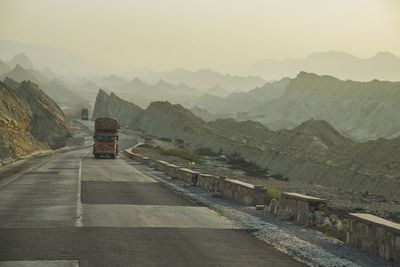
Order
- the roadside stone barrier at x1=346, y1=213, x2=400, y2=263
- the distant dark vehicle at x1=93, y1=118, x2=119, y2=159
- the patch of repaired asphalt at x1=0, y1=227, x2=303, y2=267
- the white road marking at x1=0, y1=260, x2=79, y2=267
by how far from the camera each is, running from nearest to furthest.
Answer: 1. the white road marking at x1=0, y1=260, x2=79, y2=267
2. the patch of repaired asphalt at x1=0, y1=227, x2=303, y2=267
3. the roadside stone barrier at x1=346, y1=213, x2=400, y2=263
4. the distant dark vehicle at x1=93, y1=118, x2=119, y2=159

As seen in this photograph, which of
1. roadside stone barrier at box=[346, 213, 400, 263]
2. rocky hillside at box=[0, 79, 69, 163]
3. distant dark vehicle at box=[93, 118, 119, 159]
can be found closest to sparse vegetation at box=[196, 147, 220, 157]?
rocky hillside at box=[0, 79, 69, 163]

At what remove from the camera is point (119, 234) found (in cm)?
1273

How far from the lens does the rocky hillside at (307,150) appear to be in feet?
243

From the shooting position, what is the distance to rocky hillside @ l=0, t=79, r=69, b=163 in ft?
218

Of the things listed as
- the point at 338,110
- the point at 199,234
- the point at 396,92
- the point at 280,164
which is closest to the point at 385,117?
the point at 396,92

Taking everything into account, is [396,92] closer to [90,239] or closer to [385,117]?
[385,117]

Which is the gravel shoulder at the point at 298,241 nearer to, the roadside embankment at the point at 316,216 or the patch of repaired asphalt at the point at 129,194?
the roadside embankment at the point at 316,216

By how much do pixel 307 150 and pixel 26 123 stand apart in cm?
4772

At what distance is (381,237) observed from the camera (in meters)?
10.9

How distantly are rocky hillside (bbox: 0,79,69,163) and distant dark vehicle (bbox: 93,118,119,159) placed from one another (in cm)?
909

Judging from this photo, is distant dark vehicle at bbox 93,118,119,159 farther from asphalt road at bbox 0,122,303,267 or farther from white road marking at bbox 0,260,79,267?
white road marking at bbox 0,260,79,267

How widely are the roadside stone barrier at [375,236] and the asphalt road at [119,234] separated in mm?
1842

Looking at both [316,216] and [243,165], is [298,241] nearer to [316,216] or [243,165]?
[316,216]

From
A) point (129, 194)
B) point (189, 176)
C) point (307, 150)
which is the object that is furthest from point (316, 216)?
point (307, 150)
